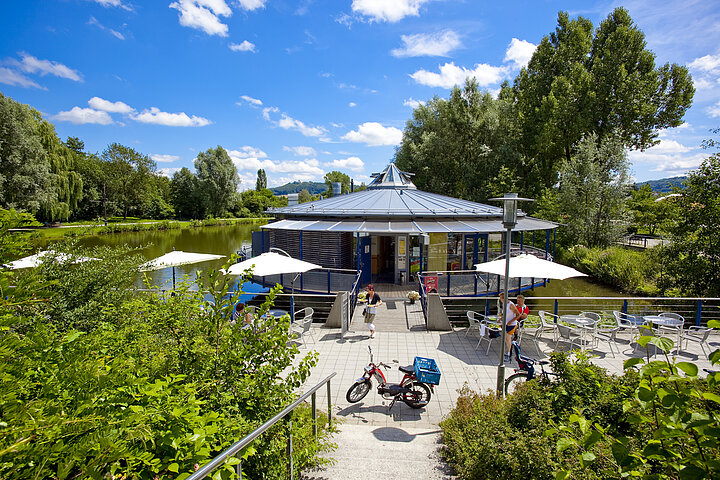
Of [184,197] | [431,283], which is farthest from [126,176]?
[431,283]

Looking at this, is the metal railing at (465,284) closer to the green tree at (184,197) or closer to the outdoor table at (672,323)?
the outdoor table at (672,323)

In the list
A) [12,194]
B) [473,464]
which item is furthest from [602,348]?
[12,194]

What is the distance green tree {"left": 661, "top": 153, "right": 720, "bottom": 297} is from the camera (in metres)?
11.6

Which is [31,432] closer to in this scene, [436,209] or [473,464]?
[473,464]

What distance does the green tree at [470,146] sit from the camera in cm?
3175

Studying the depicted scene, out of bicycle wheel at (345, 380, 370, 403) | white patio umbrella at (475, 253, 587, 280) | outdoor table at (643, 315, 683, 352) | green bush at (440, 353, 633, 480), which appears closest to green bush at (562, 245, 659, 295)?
outdoor table at (643, 315, 683, 352)

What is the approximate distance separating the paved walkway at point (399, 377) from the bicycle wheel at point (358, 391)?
0.36 feet

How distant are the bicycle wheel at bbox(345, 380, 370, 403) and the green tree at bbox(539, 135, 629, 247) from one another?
22.1m

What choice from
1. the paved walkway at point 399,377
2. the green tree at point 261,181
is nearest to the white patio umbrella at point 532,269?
the paved walkway at point 399,377

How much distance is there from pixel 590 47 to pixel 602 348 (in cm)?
3160

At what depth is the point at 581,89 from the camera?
28.0 meters

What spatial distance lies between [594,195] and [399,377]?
2290 centimetres

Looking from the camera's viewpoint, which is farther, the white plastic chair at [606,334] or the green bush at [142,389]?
the white plastic chair at [606,334]

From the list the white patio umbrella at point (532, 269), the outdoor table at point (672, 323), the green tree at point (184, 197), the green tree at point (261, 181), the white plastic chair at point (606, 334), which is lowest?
the white plastic chair at point (606, 334)
